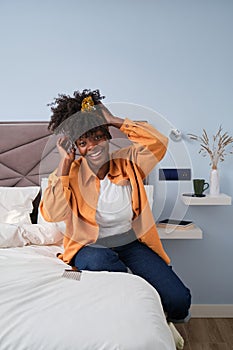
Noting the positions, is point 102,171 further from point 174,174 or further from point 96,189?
point 174,174

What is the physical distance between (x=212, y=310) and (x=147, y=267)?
1.16 m

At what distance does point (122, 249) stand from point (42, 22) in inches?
66.2

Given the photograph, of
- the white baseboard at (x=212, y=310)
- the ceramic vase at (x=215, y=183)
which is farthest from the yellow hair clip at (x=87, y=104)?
the white baseboard at (x=212, y=310)

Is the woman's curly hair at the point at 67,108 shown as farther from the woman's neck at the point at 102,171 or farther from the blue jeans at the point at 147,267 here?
the blue jeans at the point at 147,267

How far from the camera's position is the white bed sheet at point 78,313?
4.09 feet

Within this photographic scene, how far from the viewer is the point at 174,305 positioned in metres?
2.06

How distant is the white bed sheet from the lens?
125 cm

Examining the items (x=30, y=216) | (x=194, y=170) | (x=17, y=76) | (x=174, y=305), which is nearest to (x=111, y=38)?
(x=17, y=76)

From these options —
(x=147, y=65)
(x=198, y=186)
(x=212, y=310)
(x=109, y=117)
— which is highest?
(x=147, y=65)

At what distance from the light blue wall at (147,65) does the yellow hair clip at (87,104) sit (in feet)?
3.16

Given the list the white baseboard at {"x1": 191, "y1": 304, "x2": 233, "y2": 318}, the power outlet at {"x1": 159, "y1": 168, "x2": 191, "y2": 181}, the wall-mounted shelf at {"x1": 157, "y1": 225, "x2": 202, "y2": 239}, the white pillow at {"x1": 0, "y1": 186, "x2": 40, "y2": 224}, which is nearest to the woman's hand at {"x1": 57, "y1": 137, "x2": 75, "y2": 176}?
the white pillow at {"x1": 0, "y1": 186, "x2": 40, "y2": 224}

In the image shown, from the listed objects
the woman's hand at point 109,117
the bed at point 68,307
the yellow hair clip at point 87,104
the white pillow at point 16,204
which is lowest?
the white pillow at point 16,204

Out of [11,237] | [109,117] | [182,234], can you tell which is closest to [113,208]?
[109,117]

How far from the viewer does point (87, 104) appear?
83.0 inches
